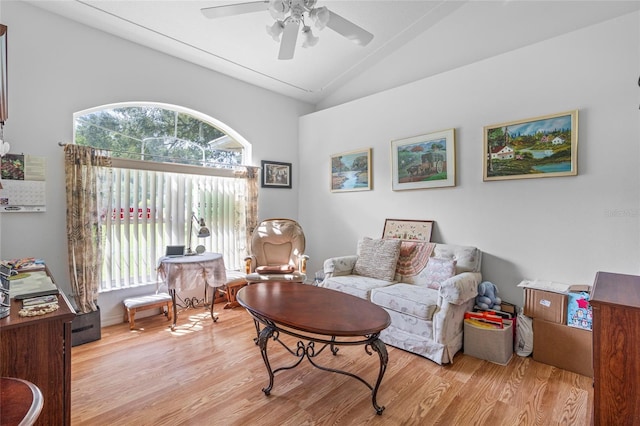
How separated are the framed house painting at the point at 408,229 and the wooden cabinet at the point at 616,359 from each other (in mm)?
2103

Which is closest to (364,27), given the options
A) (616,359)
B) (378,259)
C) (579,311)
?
(378,259)

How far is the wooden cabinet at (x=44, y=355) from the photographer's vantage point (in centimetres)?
118

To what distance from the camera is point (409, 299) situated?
2.63 metres

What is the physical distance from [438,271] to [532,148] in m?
1.44

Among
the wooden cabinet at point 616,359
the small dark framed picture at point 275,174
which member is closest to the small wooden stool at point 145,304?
the small dark framed picture at point 275,174

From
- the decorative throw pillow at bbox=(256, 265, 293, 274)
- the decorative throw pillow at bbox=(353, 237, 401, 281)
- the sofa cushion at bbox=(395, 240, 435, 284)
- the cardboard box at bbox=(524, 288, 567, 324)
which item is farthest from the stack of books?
the cardboard box at bbox=(524, 288, 567, 324)

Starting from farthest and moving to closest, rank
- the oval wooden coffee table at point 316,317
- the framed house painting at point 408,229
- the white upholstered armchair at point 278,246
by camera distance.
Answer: the white upholstered armchair at point 278,246
the framed house painting at point 408,229
the oval wooden coffee table at point 316,317

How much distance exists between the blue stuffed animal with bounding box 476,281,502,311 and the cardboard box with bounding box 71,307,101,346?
3662 mm

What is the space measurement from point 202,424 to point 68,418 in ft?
2.26

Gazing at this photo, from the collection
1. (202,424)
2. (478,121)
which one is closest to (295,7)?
(478,121)

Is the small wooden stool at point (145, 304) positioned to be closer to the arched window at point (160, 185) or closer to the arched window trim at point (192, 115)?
the arched window at point (160, 185)

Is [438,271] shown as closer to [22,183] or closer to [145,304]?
[145,304]

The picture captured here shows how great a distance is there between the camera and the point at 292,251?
4.09 meters

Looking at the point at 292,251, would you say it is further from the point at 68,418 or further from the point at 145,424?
the point at 68,418
